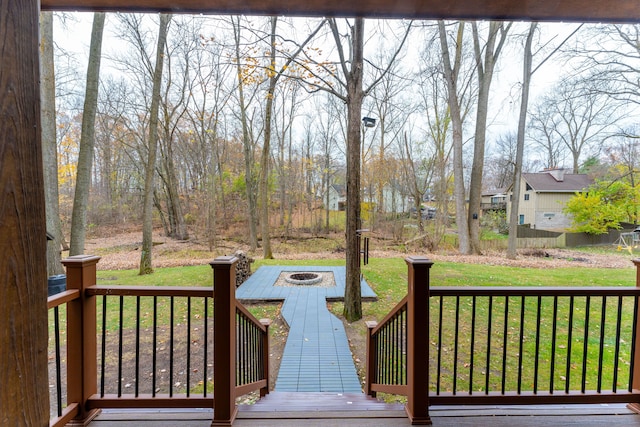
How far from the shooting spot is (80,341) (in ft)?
5.76

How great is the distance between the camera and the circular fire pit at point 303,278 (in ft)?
23.5

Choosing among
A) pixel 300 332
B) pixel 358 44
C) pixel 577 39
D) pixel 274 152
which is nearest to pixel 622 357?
pixel 300 332

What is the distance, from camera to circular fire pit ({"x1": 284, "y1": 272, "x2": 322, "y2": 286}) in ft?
23.5

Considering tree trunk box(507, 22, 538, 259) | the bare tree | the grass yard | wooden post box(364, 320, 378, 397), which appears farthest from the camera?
the bare tree

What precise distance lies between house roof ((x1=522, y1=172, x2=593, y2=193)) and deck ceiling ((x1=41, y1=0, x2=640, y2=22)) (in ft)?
79.7

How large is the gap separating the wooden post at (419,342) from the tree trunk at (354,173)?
9.82 feet

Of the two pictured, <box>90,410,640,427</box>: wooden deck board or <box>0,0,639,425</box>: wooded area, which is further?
<box>90,410,640,427</box>: wooden deck board

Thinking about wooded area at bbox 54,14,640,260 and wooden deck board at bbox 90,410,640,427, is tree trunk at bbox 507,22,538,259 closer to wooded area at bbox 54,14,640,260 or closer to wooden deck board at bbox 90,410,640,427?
wooded area at bbox 54,14,640,260


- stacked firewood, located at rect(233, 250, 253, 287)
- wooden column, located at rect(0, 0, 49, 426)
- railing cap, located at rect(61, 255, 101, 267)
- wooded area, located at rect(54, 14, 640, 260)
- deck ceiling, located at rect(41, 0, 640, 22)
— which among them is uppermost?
wooded area, located at rect(54, 14, 640, 260)

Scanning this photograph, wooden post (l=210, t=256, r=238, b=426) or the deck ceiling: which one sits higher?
the deck ceiling

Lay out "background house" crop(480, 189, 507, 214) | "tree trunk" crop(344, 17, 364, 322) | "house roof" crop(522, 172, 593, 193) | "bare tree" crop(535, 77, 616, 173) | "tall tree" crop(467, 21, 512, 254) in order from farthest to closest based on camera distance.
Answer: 1. "background house" crop(480, 189, 507, 214)
2. "house roof" crop(522, 172, 593, 193)
3. "bare tree" crop(535, 77, 616, 173)
4. "tall tree" crop(467, 21, 512, 254)
5. "tree trunk" crop(344, 17, 364, 322)

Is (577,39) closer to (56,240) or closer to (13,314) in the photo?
(13,314)

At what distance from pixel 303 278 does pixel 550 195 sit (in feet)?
74.9

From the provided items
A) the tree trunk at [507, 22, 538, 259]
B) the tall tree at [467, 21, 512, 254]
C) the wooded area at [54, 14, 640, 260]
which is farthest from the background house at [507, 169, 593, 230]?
the tall tree at [467, 21, 512, 254]
